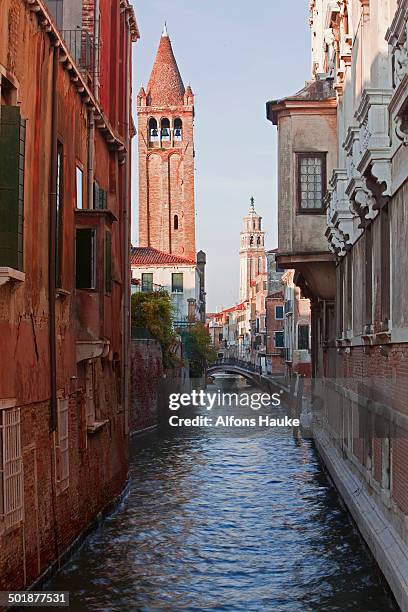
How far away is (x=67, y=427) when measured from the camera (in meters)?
12.1

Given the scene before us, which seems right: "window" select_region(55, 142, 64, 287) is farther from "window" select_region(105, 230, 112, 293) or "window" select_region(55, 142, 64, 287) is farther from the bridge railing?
the bridge railing

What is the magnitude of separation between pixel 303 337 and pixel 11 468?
4989 cm

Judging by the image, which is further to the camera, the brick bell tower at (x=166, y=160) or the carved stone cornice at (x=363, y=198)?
the brick bell tower at (x=166, y=160)

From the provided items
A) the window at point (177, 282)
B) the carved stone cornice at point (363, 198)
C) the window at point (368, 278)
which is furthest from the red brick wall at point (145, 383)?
the window at point (177, 282)

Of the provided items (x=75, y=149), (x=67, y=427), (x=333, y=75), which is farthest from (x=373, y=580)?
(x=333, y=75)

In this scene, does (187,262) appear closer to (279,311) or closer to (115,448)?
(279,311)

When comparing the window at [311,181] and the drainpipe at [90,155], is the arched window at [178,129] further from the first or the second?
the drainpipe at [90,155]

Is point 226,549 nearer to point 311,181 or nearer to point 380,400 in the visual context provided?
A: point 380,400

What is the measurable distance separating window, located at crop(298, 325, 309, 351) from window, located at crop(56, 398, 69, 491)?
151 feet

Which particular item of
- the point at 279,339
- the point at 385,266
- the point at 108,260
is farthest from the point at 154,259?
the point at 385,266

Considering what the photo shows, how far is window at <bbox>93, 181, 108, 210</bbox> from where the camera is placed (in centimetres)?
1495

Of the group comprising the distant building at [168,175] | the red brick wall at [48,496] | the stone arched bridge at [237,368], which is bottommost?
the stone arched bridge at [237,368]

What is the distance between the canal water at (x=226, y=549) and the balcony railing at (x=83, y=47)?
7.12 meters

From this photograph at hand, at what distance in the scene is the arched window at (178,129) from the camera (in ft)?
254
